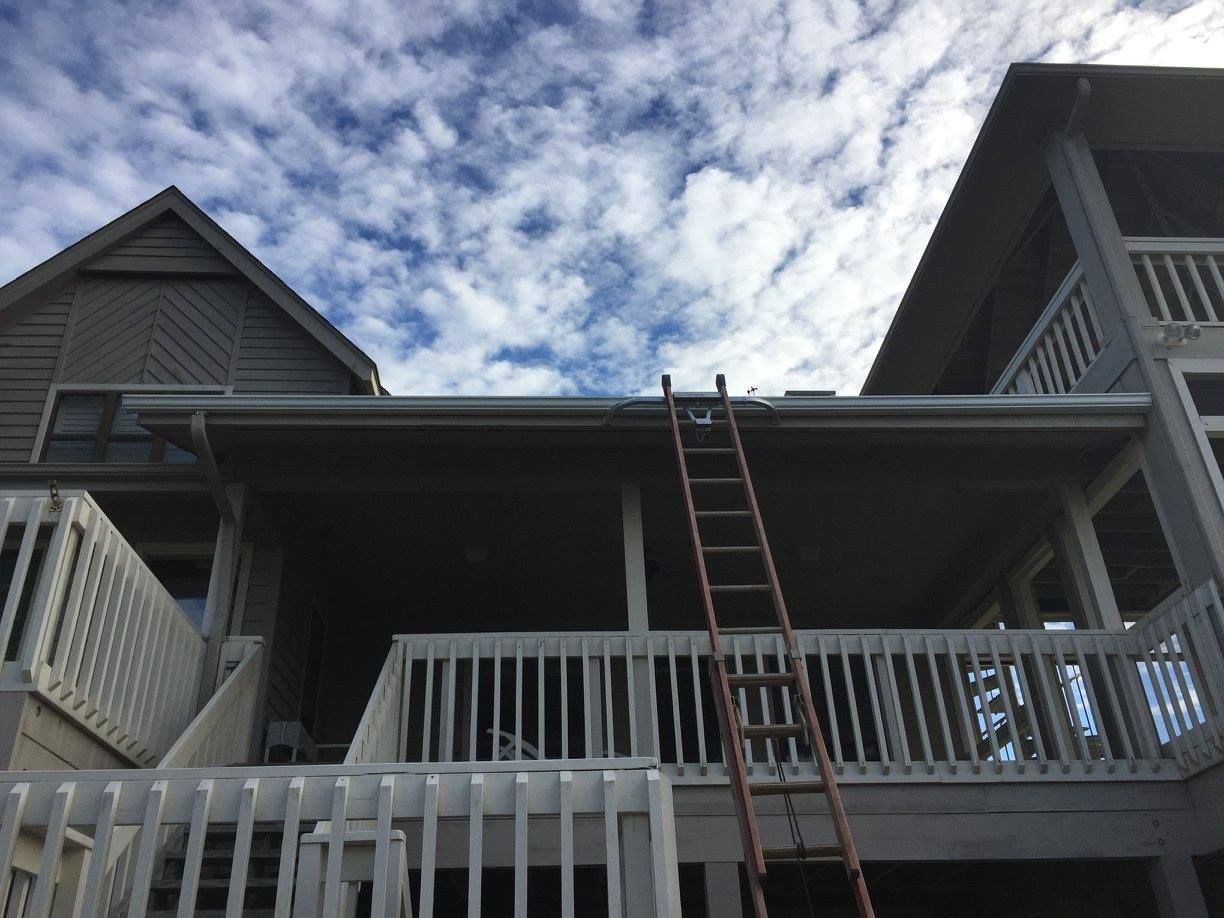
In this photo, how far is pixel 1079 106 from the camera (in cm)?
739

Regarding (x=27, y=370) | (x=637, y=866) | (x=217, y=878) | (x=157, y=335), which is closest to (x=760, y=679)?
(x=637, y=866)

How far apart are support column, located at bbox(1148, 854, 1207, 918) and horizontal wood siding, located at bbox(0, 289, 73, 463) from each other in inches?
331

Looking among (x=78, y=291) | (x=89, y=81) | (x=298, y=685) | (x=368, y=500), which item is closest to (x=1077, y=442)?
(x=368, y=500)

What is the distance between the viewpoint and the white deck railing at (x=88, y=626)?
4.32 meters

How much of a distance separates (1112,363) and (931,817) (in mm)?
3480

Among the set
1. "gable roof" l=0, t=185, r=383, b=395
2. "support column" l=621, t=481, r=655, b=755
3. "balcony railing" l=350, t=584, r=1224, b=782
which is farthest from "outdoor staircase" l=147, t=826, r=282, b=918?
"gable roof" l=0, t=185, r=383, b=395

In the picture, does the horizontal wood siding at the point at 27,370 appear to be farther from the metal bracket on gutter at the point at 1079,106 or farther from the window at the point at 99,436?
the metal bracket on gutter at the point at 1079,106

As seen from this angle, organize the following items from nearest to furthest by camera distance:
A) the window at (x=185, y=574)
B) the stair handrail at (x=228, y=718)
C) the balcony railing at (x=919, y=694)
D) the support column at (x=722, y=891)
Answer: the stair handrail at (x=228, y=718), the support column at (x=722, y=891), the balcony railing at (x=919, y=694), the window at (x=185, y=574)

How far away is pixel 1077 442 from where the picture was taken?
6863 mm

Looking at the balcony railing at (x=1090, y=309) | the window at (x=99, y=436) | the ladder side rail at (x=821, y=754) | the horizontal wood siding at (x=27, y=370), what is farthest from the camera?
the horizontal wood siding at (x=27, y=370)

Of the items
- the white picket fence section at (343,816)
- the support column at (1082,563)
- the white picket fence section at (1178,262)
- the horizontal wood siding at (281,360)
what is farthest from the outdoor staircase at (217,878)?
the white picket fence section at (1178,262)

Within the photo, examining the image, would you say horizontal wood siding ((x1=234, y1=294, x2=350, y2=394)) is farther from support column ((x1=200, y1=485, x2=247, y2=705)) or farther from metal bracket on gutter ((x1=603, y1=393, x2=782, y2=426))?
metal bracket on gutter ((x1=603, y1=393, x2=782, y2=426))

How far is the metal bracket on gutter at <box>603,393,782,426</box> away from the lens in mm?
6375

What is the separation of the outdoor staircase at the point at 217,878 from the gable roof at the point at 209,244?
169 inches
